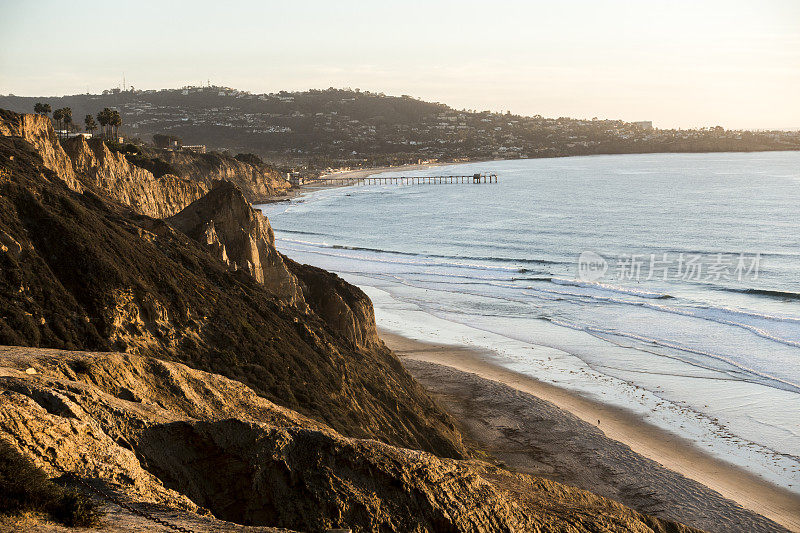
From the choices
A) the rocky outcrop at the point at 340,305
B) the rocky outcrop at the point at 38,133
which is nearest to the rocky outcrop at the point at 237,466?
the rocky outcrop at the point at 340,305

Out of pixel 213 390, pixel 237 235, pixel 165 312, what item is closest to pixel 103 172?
pixel 237 235

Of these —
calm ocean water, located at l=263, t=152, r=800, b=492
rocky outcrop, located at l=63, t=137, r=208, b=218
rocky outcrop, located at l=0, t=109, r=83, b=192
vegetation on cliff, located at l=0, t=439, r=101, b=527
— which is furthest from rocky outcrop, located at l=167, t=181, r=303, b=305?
rocky outcrop, located at l=63, t=137, r=208, b=218

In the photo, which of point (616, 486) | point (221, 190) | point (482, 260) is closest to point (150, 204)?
point (221, 190)

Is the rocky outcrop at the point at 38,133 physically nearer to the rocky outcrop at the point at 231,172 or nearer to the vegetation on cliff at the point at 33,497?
the vegetation on cliff at the point at 33,497

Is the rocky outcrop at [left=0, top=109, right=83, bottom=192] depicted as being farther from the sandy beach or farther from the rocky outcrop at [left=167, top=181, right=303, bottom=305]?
the sandy beach

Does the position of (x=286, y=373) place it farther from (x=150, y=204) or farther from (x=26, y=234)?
(x=150, y=204)

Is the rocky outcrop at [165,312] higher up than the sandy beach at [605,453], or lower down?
higher up

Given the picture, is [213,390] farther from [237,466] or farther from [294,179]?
[294,179]
